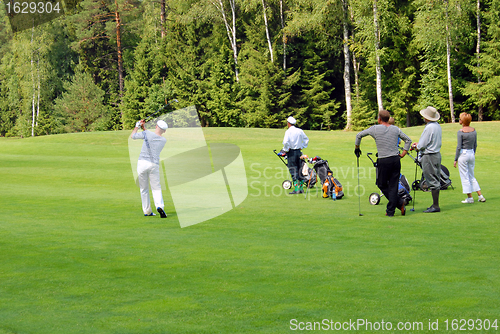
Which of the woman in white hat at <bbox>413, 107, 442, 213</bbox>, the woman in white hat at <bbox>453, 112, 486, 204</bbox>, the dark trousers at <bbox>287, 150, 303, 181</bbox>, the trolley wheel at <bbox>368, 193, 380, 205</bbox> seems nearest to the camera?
the woman in white hat at <bbox>413, 107, 442, 213</bbox>

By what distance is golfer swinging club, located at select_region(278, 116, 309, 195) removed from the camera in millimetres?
14977

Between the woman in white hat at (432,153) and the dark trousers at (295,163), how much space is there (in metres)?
4.19

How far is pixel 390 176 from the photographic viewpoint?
10.9m

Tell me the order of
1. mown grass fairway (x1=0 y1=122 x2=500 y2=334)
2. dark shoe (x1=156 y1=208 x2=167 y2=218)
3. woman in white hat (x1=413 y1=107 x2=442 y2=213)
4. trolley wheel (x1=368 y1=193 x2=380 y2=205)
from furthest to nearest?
1. trolley wheel (x1=368 y1=193 x2=380 y2=205)
2. woman in white hat (x1=413 y1=107 x2=442 y2=213)
3. dark shoe (x1=156 y1=208 x2=167 y2=218)
4. mown grass fairway (x1=0 y1=122 x2=500 y2=334)

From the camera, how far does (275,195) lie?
15180 mm

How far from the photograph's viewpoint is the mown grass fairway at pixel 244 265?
17.0 feet

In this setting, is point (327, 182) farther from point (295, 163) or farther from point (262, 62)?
point (262, 62)

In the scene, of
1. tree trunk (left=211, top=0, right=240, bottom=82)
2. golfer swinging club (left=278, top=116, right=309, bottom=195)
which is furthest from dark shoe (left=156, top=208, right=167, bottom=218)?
tree trunk (left=211, top=0, right=240, bottom=82)

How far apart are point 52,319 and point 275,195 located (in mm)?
10413

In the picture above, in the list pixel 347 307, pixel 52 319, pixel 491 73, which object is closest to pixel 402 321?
pixel 347 307

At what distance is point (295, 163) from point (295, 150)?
1.23ft

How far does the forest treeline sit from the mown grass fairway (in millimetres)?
34045

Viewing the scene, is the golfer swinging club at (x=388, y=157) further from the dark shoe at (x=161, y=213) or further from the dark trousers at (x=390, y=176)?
the dark shoe at (x=161, y=213)

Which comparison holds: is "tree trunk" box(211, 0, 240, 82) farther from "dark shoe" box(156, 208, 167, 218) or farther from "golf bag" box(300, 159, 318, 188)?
"dark shoe" box(156, 208, 167, 218)
